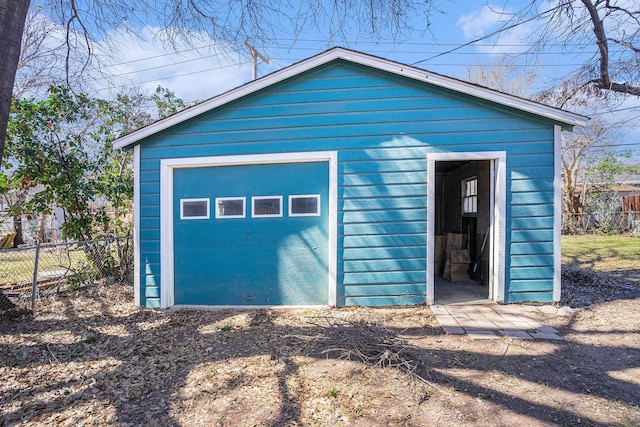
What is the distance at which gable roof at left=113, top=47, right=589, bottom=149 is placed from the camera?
4391 mm

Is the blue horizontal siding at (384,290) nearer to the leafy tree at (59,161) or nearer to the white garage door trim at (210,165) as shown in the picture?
the white garage door trim at (210,165)

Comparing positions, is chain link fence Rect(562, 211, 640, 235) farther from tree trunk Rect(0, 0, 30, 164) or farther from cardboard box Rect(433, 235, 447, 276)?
tree trunk Rect(0, 0, 30, 164)

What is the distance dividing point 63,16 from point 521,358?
6802 millimetres

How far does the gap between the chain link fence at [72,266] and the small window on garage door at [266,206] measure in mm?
3005

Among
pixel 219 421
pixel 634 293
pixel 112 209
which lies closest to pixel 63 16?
pixel 112 209

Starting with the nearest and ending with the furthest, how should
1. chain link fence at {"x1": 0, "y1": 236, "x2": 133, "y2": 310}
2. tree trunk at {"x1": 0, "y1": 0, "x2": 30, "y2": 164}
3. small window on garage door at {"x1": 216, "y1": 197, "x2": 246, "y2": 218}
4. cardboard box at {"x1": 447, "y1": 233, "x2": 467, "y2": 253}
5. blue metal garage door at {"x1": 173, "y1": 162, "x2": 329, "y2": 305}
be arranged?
tree trunk at {"x1": 0, "y1": 0, "x2": 30, "y2": 164}, blue metal garage door at {"x1": 173, "y1": 162, "x2": 329, "y2": 305}, small window on garage door at {"x1": 216, "y1": 197, "x2": 246, "y2": 218}, chain link fence at {"x1": 0, "y1": 236, "x2": 133, "y2": 310}, cardboard box at {"x1": 447, "y1": 233, "x2": 467, "y2": 253}

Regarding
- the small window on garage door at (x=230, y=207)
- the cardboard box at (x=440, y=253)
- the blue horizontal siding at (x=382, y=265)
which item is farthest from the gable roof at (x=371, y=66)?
the cardboard box at (x=440, y=253)

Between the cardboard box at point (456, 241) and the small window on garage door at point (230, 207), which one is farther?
the cardboard box at point (456, 241)

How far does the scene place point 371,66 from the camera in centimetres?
466

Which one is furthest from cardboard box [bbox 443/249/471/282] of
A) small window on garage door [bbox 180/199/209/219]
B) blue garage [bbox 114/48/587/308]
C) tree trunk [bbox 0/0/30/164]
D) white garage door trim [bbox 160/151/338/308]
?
tree trunk [bbox 0/0/30/164]

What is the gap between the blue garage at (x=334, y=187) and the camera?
456 centimetres

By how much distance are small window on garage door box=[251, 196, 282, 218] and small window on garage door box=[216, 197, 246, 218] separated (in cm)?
17

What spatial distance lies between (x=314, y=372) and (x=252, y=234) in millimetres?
2495

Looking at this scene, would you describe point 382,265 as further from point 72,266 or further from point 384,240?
point 72,266
